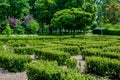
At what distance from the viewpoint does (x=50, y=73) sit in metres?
7.49

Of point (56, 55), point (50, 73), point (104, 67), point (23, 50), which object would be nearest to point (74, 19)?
point (23, 50)

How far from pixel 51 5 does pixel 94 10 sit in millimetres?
8715

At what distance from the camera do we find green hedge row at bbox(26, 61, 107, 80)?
22.2 feet

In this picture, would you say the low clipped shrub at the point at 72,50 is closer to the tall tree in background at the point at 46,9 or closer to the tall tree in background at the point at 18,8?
the tall tree in background at the point at 18,8

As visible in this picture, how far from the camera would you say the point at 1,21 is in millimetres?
47625

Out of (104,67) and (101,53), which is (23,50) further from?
(104,67)

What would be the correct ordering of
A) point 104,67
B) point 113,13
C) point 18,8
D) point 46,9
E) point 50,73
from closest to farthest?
point 50,73 < point 104,67 < point 18,8 < point 46,9 < point 113,13

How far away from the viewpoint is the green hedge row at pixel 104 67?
397 inches

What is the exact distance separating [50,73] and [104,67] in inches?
141

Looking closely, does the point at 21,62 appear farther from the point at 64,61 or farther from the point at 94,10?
the point at 94,10

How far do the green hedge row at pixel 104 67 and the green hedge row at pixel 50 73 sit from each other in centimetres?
283

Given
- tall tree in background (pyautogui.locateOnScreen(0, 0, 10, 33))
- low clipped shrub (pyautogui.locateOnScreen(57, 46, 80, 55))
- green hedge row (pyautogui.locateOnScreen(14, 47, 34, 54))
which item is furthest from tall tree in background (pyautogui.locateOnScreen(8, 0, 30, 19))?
low clipped shrub (pyautogui.locateOnScreen(57, 46, 80, 55))

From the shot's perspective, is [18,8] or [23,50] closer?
[23,50]

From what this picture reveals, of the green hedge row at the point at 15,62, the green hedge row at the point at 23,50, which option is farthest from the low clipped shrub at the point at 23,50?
the green hedge row at the point at 15,62
